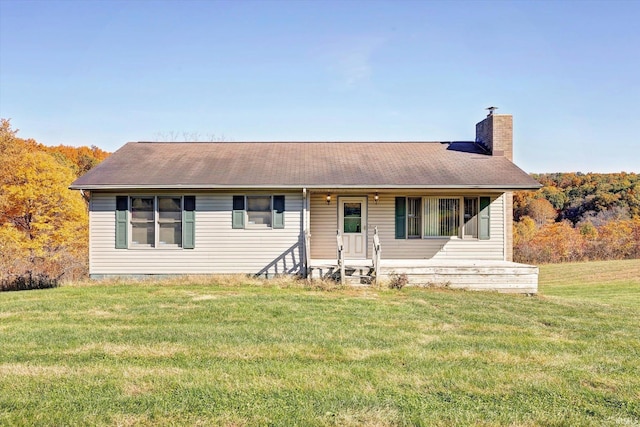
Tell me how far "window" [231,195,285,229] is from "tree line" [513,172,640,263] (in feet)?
46.7

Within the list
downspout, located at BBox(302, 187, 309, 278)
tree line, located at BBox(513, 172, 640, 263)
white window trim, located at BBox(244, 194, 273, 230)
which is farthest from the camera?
tree line, located at BBox(513, 172, 640, 263)

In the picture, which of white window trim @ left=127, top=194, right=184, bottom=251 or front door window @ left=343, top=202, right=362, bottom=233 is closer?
white window trim @ left=127, top=194, right=184, bottom=251

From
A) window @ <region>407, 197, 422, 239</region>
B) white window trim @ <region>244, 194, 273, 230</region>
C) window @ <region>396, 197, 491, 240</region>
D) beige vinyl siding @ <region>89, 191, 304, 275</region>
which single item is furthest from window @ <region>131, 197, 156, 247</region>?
window @ <region>407, 197, 422, 239</region>

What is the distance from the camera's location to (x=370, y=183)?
41.0 ft

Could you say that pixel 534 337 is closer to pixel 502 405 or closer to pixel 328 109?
pixel 502 405

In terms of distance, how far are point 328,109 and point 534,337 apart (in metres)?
19.0

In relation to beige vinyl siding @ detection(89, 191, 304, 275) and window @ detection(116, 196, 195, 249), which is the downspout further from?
window @ detection(116, 196, 195, 249)

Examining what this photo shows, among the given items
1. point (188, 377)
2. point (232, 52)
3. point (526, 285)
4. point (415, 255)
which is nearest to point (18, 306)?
point (188, 377)

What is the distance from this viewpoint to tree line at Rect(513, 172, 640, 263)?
24.0m

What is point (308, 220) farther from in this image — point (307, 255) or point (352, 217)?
point (352, 217)

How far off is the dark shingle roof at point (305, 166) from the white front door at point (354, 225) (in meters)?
0.88

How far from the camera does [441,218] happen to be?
13273mm

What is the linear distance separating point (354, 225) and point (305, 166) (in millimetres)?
2382

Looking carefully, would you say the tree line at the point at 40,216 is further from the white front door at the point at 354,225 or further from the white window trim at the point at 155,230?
the white front door at the point at 354,225
